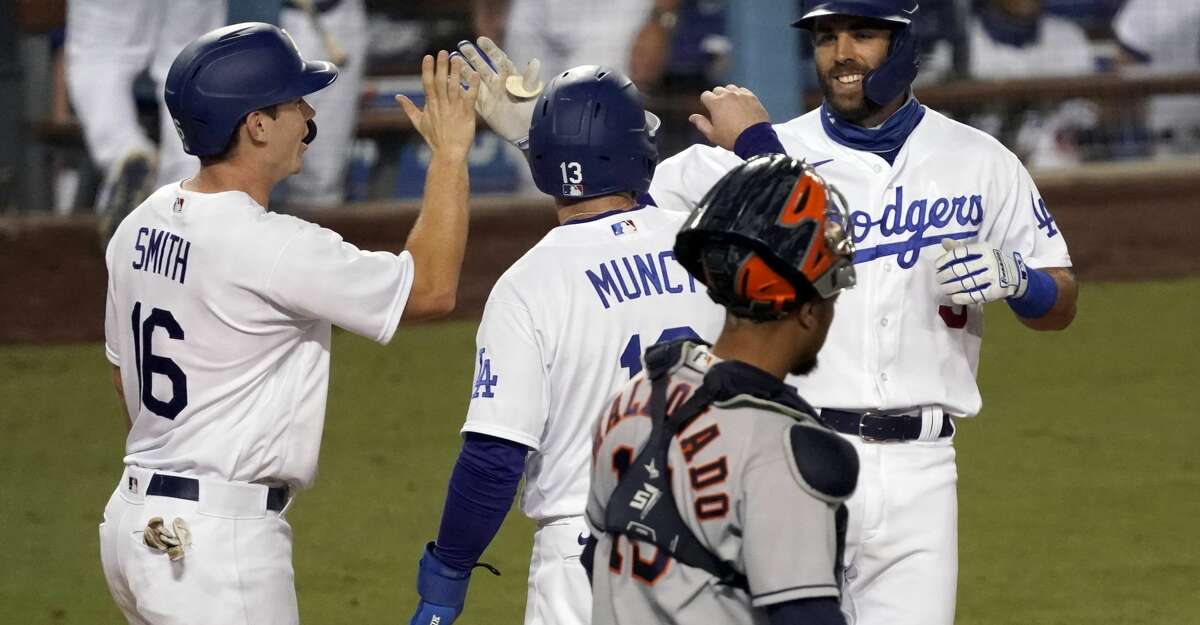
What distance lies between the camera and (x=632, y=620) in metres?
2.09

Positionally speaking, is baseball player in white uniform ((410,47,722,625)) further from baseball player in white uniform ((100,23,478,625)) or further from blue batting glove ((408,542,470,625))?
baseball player in white uniform ((100,23,478,625))

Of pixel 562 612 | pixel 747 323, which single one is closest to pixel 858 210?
pixel 562 612

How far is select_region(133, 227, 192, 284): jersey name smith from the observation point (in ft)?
9.82

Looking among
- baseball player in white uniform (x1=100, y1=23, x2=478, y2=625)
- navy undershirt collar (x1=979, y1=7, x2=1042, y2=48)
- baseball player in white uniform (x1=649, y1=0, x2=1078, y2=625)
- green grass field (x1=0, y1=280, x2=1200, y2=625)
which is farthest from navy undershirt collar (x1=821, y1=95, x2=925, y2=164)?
navy undershirt collar (x1=979, y1=7, x2=1042, y2=48)

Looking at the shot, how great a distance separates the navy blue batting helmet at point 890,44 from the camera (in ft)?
11.2

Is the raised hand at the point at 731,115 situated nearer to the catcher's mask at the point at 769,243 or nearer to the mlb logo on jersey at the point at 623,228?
the mlb logo on jersey at the point at 623,228

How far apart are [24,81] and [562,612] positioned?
26.4 ft

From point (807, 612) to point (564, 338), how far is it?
43.7 inches

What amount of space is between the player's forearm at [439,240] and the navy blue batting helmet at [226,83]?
315mm

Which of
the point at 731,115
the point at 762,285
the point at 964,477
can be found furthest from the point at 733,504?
the point at 964,477

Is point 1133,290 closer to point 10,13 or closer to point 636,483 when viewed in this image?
point 10,13

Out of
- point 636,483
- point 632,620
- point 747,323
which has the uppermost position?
point 747,323

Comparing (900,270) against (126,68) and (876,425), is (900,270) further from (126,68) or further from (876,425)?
(126,68)

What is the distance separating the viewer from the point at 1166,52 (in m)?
10.7
